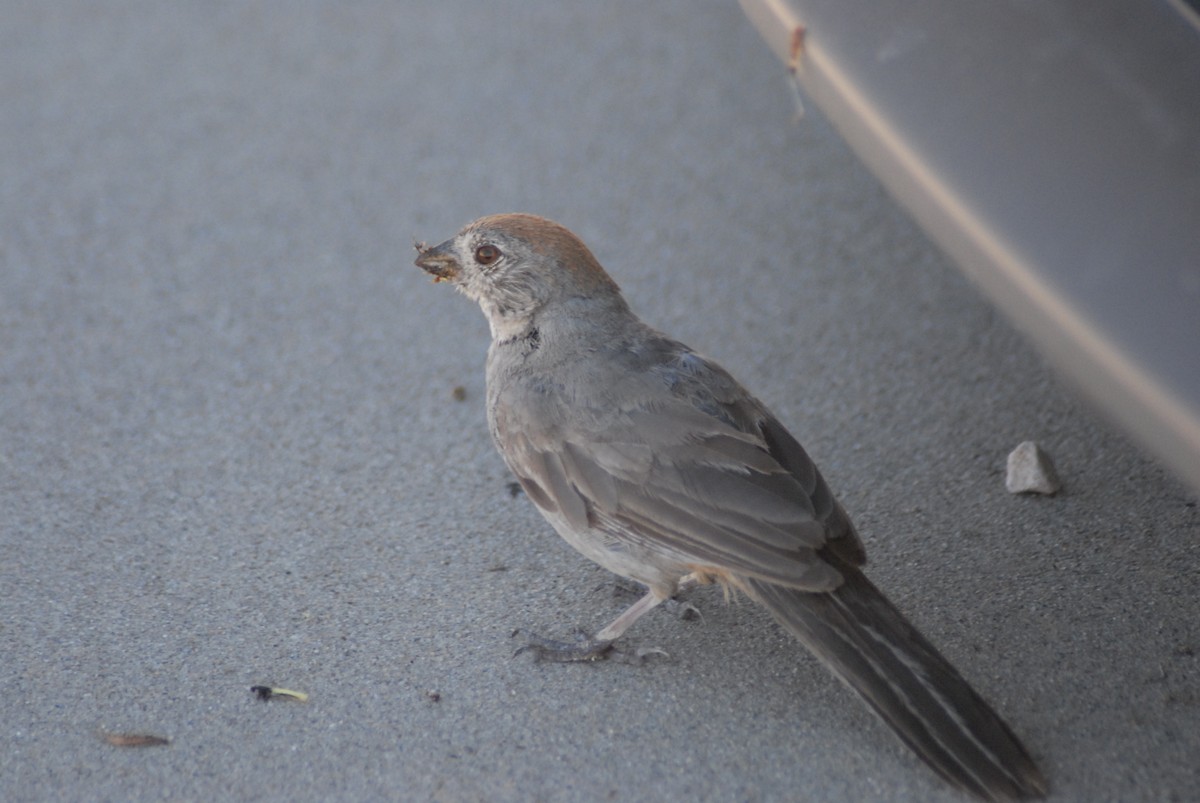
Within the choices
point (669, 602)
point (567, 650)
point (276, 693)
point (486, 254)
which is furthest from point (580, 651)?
point (486, 254)

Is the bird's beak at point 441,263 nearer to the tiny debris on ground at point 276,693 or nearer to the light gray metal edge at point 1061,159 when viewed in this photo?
the light gray metal edge at point 1061,159

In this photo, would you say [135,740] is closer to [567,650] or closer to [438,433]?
[567,650]

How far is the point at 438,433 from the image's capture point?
4.70m

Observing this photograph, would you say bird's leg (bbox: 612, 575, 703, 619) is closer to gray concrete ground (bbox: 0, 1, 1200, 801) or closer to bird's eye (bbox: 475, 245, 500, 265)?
gray concrete ground (bbox: 0, 1, 1200, 801)

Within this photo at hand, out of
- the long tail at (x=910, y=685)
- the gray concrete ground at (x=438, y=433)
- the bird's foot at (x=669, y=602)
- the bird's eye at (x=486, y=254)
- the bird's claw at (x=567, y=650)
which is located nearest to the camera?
the long tail at (x=910, y=685)

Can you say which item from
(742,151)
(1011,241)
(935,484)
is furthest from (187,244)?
(1011,241)

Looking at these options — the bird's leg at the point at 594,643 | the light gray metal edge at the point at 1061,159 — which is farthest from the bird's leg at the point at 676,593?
the light gray metal edge at the point at 1061,159

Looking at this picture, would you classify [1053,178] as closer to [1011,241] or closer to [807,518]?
[1011,241]

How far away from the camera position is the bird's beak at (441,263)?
4125 millimetres

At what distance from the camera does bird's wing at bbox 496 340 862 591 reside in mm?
3234

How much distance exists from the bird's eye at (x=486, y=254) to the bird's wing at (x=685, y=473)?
0.51m

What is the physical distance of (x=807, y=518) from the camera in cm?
325

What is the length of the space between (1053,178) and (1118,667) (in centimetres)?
132

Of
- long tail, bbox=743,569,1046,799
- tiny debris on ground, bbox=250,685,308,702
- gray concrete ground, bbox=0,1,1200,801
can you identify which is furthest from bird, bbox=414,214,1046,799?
tiny debris on ground, bbox=250,685,308,702
